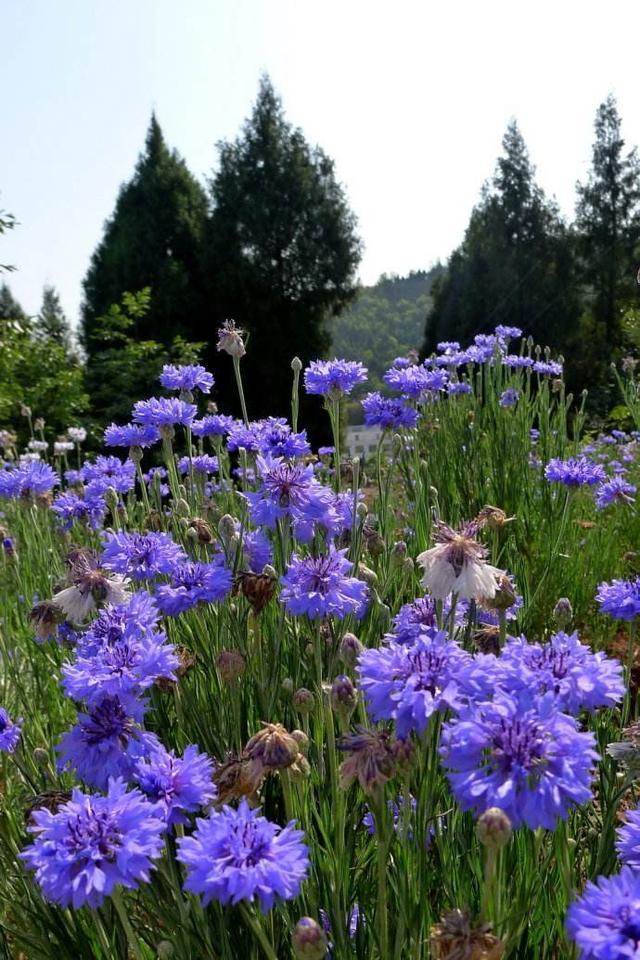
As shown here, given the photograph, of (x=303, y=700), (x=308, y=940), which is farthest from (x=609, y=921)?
(x=303, y=700)

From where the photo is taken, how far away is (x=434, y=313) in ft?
87.6

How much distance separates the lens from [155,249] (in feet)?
66.9

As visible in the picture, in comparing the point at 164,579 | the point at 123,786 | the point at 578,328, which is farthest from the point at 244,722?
the point at 578,328

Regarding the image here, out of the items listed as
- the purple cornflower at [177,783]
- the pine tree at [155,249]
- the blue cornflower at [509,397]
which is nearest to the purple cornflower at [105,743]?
the purple cornflower at [177,783]

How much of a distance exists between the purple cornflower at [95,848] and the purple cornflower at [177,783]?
0.08 meters

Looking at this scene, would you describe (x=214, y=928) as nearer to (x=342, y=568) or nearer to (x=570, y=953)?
(x=570, y=953)

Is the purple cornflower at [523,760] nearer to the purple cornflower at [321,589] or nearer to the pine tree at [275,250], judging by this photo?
the purple cornflower at [321,589]

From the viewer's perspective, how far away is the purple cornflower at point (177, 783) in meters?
1.16

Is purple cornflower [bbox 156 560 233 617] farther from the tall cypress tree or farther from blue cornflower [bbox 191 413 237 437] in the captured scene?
the tall cypress tree

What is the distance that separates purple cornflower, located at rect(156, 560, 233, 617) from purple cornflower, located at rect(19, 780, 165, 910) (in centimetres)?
79

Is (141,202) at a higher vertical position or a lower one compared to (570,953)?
higher

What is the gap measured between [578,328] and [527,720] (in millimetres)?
25265

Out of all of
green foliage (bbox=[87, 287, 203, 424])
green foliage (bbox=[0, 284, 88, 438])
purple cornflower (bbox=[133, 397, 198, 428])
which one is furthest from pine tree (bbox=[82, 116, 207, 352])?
purple cornflower (bbox=[133, 397, 198, 428])

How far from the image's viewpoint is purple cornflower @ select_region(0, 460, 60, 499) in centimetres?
316
